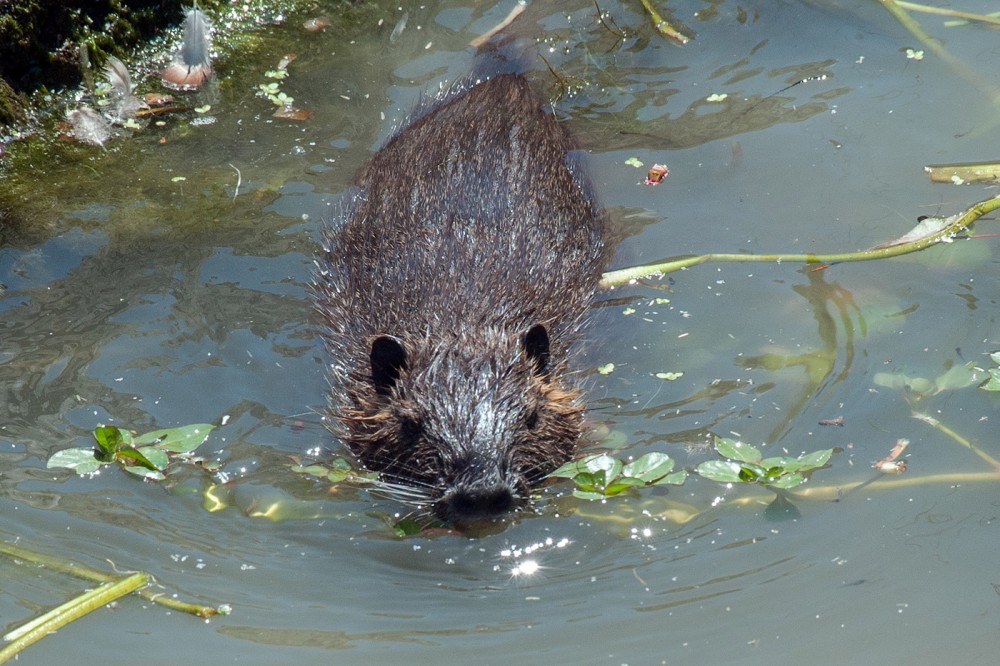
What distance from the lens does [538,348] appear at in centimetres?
528

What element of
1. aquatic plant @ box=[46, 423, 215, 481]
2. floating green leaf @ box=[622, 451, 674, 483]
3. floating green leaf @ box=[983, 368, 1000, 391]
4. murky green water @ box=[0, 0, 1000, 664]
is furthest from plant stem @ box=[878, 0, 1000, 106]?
aquatic plant @ box=[46, 423, 215, 481]

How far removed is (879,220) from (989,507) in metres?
2.53

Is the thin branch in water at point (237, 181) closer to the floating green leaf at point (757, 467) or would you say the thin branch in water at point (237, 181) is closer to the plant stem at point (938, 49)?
the floating green leaf at point (757, 467)

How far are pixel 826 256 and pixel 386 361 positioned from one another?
256 cm

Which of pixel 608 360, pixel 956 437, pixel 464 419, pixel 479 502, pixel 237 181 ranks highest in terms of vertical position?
pixel 237 181

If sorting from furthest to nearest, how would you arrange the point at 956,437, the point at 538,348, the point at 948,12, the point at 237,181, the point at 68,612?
1. the point at 948,12
2. the point at 237,181
3. the point at 538,348
4. the point at 956,437
5. the point at 68,612

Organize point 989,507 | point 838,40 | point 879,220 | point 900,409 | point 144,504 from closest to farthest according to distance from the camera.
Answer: point 989,507, point 144,504, point 900,409, point 879,220, point 838,40

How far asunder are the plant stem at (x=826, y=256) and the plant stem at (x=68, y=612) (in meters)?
3.24

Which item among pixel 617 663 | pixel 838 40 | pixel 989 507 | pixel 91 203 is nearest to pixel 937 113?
pixel 838 40

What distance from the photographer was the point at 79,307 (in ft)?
19.3

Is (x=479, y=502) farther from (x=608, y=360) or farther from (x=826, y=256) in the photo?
(x=826, y=256)

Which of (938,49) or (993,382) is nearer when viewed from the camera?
(993,382)

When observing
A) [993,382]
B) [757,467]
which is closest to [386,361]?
[757,467]

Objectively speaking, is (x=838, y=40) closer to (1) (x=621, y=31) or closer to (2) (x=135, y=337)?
(1) (x=621, y=31)
